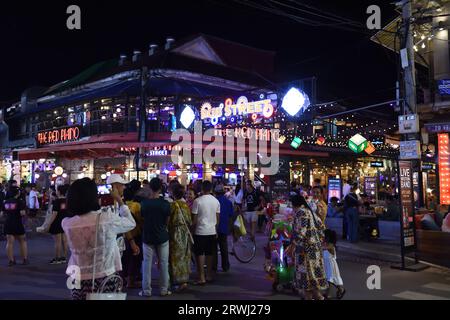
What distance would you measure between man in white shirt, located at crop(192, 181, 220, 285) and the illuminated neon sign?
11398mm

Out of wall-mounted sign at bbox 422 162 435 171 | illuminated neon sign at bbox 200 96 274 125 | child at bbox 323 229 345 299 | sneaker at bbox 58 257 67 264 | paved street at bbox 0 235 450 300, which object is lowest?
paved street at bbox 0 235 450 300

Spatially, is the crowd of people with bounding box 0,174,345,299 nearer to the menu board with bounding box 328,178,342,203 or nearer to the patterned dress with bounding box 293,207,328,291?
the patterned dress with bounding box 293,207,328,291

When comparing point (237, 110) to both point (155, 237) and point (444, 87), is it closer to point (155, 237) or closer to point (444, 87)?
point (444, 87)

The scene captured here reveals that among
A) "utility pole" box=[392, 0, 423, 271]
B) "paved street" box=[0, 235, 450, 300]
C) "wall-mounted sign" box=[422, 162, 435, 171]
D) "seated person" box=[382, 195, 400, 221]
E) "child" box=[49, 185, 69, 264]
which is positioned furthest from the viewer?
"wall-mounted sign" box=[422, 162, 435, 171]

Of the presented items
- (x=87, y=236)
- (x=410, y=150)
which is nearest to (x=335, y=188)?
(x=410, y=150)

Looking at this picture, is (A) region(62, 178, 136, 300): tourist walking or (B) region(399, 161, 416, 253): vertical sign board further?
(B) region(399, 161, 416, 253): vertical sign board

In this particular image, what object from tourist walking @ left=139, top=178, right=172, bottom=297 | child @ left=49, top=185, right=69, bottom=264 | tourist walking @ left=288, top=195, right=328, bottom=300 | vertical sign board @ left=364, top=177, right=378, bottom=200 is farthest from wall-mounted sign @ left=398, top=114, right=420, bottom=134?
vertical sign board @ left=364, top=177, right=378, bottom=200

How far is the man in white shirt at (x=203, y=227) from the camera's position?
8016mm

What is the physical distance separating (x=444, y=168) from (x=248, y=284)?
33.3 feet

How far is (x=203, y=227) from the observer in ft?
26.4

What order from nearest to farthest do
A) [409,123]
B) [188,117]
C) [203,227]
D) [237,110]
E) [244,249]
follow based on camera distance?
1. [203,227]
2. [409,123]
3. [244,249]
4. [237,110]
5. [188,117]

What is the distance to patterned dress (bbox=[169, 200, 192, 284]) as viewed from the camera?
7547 mm

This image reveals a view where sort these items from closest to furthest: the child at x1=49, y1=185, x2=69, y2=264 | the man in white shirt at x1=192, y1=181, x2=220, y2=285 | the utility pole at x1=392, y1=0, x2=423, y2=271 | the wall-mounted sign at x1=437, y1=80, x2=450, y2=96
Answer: the man in white shirt at x1=192, y1=181, x2=220, y2=285
the utility pole at x1=392, y1=0, x2=423, y2=271
the child at x1=49, y1=185, x2=69, y2=264
the wall-mounted sign at x1=437, y1=80, x2=450, y2=96

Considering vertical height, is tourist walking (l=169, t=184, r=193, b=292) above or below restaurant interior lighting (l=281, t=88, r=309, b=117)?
below
